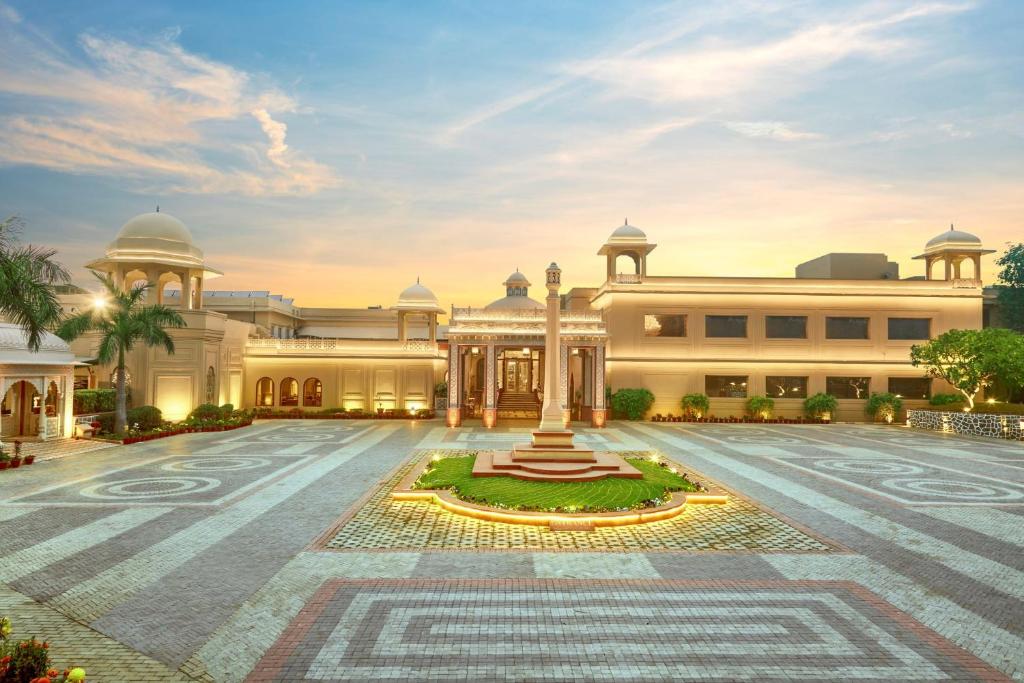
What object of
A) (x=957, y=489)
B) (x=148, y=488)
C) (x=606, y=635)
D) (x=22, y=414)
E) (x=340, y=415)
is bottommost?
(x=606, y=635)

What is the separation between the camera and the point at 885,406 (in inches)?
1407

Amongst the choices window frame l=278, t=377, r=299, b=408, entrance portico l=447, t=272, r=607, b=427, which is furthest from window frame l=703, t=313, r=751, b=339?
window frame l=278, t=377, r=299, b=408

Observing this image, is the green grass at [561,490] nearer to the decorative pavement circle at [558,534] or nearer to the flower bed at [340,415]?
the decorative pavement circle at [558,534]

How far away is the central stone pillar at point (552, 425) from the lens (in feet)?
57.5

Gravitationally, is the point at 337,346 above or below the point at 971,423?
above

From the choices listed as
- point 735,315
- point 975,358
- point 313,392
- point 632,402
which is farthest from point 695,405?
point 313,392

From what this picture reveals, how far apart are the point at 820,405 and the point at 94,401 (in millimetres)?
38263

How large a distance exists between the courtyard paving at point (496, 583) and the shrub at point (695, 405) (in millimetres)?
18158

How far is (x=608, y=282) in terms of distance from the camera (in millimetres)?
38250

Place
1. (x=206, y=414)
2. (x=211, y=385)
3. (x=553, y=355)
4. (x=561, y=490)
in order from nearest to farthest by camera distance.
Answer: (x=561, y=490) < (x=553, y=355) < (x=206, y=414) < (x=211, y=385)

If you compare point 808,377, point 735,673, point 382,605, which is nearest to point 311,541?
point 382,605

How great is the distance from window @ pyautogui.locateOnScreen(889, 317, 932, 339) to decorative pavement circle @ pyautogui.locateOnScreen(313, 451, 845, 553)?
96.9ft

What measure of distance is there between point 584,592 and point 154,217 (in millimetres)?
32494

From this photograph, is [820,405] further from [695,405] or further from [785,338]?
[695,405]
